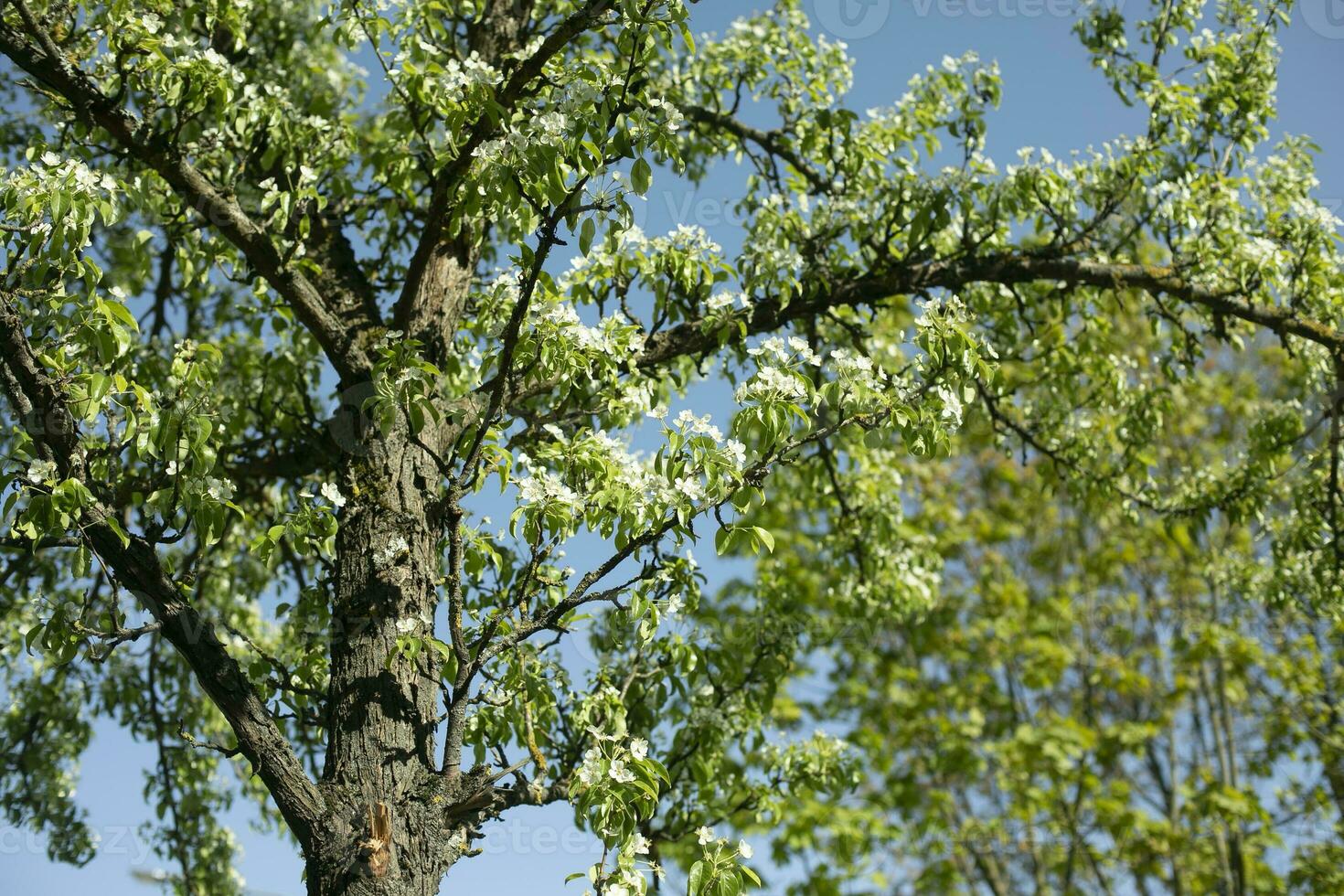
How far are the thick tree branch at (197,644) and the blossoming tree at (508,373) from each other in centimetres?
2

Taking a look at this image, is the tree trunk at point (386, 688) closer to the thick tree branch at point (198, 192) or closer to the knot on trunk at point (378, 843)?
the knot on trunk at point (378, 843)

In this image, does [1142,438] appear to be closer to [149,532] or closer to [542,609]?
[542,609]

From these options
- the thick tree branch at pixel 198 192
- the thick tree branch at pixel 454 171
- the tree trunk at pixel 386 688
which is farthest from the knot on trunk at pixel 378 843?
the thick tree branch at pixel 454 171

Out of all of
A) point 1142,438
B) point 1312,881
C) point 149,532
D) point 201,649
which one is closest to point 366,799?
point 201,649

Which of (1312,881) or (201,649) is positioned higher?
(1312,881)

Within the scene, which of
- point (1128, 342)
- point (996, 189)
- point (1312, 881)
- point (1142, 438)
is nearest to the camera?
point (996, 189)

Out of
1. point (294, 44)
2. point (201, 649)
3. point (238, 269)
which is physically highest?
point (294, 44)

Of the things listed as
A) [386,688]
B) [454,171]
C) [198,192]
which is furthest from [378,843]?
[198,192]

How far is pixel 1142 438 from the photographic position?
7180mm

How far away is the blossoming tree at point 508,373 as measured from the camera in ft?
13.0

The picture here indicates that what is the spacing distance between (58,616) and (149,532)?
1.39 ft

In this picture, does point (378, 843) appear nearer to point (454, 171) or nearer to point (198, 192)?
point (454, 171)

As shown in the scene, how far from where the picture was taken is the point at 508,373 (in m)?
4.57

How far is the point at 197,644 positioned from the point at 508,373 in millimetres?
1597
